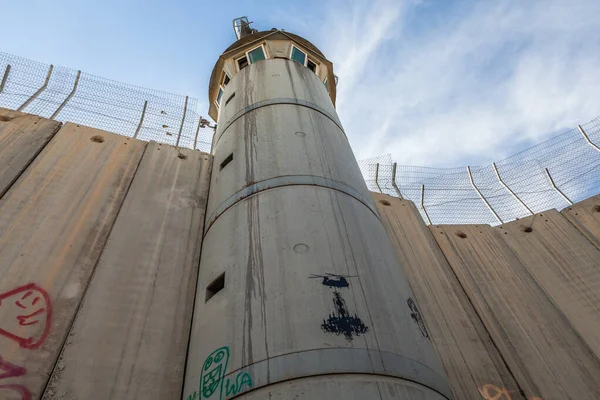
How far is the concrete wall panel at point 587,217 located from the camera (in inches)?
384

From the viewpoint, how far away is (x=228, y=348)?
4.59 m

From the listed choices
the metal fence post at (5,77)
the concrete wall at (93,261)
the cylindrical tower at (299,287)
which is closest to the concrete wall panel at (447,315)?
the cylindrical tower at (299,287)

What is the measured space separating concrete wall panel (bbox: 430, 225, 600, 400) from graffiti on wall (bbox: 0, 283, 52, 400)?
7382 mm

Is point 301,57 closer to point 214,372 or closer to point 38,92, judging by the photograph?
point 38,92

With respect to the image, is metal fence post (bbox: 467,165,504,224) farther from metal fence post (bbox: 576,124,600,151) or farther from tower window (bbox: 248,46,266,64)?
tower window (bbox: 248,46,266,64)

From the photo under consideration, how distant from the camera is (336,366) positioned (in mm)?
4043

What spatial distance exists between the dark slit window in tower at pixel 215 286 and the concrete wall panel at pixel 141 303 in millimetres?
821

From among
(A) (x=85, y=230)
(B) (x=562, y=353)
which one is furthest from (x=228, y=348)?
(B) (x=562, y=353)

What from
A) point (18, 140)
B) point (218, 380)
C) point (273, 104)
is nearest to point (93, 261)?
point (218, 380)

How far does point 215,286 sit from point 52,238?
3082 millimetres

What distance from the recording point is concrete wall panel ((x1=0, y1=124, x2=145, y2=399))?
535 cm

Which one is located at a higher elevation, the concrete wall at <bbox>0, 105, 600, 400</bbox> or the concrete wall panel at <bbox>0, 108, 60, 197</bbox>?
the concrete wall panel at <bbox>0, 108, 60, 197</bbox>

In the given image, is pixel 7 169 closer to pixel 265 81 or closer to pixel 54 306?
pixel 54 306

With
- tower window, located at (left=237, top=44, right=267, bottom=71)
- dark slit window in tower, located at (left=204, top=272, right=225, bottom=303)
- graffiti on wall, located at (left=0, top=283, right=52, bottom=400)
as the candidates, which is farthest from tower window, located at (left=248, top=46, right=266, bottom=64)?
graffiti on wall, located at (left=0, top=283, right=52, bottom=400)
